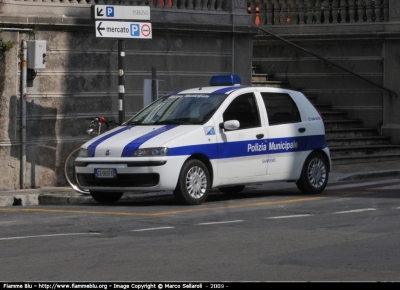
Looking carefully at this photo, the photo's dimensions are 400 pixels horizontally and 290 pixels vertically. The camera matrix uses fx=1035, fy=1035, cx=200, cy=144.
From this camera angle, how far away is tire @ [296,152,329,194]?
16531 millimetres

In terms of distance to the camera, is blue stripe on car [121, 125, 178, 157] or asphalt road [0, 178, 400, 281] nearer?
asphalt road [0, 178, 400, 281]

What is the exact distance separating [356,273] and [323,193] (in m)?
8.10

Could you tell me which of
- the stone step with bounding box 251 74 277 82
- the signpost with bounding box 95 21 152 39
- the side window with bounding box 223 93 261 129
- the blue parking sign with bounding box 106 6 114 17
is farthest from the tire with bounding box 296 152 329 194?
the stone step with bounding box 251 74 277 82

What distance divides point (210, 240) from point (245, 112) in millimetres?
5115

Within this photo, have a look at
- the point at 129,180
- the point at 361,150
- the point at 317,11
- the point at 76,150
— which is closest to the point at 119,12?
the point at 76,150

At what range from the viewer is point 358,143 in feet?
79.3

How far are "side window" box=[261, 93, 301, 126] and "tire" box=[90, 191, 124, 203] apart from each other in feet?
8.61

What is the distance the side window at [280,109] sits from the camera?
637 inches

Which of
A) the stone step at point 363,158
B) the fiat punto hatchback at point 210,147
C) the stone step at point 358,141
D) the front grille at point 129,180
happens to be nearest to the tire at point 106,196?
the fiat punto hatchback at point 210,147

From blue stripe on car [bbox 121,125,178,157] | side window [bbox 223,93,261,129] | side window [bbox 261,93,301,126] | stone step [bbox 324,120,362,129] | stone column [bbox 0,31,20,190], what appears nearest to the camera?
blue stripe on car [bbox 121,125,178,157]

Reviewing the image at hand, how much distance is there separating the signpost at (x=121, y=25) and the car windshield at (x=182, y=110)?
1.69 metres

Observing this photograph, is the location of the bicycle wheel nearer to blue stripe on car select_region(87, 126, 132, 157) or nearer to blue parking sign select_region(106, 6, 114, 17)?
blue stripe on car select_region(87, 126, 132, 157)

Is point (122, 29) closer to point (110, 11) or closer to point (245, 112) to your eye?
point (110, 11)

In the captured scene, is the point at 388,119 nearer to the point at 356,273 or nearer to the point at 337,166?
the point at 337,166
